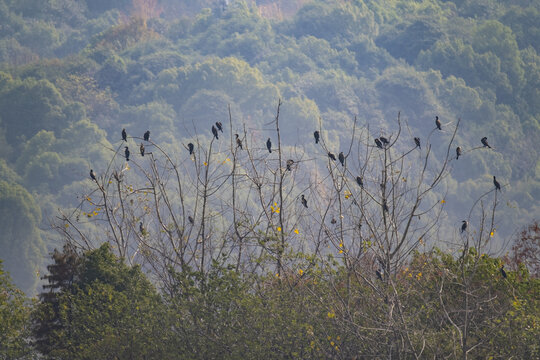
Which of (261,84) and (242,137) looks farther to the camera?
(261,84)

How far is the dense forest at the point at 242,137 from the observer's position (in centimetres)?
1070

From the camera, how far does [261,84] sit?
68.4m

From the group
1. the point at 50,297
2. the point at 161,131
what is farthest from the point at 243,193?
the point at 50,297

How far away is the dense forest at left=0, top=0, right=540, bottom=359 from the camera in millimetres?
10703

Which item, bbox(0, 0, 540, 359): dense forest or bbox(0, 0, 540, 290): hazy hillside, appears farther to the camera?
bbox(0, 0, 540, 290): hazy hillside

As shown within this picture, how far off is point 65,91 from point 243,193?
24311 millimetres

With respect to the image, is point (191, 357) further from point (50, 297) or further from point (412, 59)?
point (412, 59)

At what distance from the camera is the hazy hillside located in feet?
189

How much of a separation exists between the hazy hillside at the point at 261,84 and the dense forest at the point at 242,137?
7.4 inches

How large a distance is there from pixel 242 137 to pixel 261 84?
4654cm

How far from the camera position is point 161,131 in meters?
64.8

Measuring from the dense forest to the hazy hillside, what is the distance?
0.19m

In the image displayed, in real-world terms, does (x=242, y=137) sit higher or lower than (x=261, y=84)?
lower

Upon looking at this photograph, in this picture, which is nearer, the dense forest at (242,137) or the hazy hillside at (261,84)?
the dense forest at (242,137)
